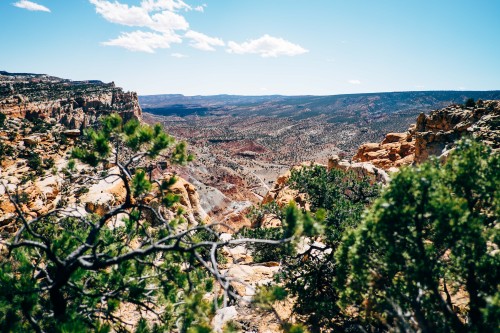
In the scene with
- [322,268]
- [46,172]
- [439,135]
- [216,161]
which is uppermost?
[439,135]


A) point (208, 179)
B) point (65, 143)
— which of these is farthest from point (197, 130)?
point (65, 143)

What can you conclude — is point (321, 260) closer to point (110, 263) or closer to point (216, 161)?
point (110, 263)

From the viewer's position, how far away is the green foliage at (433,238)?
4.11m

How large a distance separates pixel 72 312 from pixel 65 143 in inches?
1260

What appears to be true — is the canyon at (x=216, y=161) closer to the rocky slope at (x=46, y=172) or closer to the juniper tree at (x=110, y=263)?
the rocky slope at (x=46, y=172)

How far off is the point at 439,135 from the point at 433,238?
23557mm

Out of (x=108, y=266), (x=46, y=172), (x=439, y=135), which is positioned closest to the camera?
(x=108, y=266)

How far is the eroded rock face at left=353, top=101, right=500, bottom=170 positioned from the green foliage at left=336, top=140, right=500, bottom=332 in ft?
40.7

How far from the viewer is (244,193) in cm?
5812

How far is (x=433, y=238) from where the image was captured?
16.7 ft

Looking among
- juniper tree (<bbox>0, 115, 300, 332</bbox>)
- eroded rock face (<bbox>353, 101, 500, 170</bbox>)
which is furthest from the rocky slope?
eroded rock face (<bbox>353, 101, 500, 170</bbox>)

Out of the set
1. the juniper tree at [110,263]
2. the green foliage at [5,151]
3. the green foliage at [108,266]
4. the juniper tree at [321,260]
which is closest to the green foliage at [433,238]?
the juniper tree at [321,260]

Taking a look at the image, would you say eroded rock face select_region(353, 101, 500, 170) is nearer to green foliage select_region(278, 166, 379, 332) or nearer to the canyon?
the canyon

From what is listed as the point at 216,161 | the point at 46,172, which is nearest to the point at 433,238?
the point at 46,172
